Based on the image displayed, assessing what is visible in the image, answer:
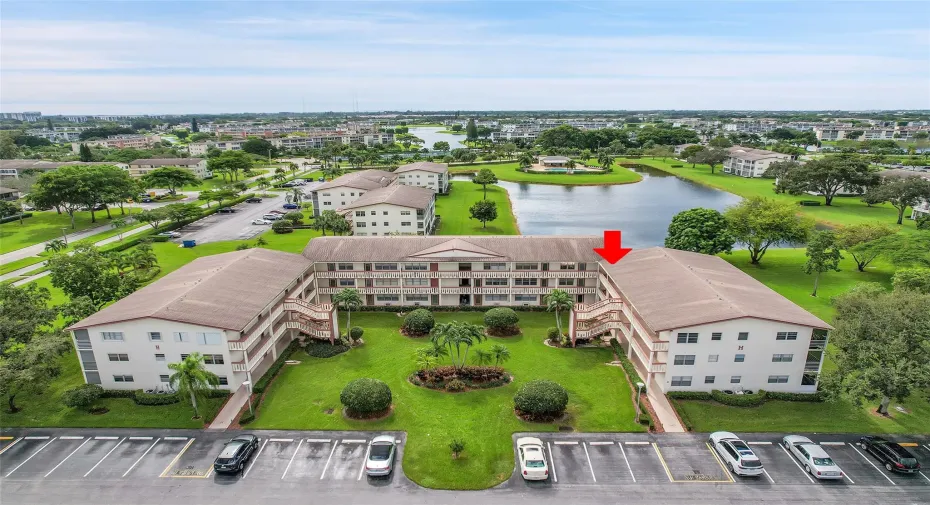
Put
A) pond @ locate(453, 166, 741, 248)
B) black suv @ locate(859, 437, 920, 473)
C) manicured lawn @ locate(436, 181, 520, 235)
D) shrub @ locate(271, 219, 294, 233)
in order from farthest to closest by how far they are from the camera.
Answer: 1. pond @ locate(453, 166, 741, 248)
2. manicured lawn @ locate(436, 181, 520, 235)
3. shrub @ locate(271, 219, 294, 233)
4. black suv @ locate(859, 437, 920, 473)

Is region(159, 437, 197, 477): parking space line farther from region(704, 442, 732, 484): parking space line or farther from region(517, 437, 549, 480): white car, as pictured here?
region(704, 442, 732, 484): parking space line

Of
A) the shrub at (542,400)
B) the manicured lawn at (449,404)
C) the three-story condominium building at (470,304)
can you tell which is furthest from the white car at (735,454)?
the shrub at (542,400)

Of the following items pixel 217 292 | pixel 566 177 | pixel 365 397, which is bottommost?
pixel 566 177

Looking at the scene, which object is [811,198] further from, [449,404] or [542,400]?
[449,404]

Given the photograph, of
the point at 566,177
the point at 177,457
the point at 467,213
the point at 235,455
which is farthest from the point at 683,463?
the point at 566,177

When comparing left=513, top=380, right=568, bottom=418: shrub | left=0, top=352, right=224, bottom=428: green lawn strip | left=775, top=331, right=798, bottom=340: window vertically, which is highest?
left=775, top=331, right=798, bottom=340: window

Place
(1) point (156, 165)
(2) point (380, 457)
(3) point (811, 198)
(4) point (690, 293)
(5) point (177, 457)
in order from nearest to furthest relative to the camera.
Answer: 1. (2) point (380, 457)
2. (5) point (177, 457)
3. (4) point (690, 293)
4. (3) point (811, 198)
5. (1) point (156, 165)

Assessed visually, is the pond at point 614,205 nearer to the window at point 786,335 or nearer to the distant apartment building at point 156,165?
the window at point 786,335

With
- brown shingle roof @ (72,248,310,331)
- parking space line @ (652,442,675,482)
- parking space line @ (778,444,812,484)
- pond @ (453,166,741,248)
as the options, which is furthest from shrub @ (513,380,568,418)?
pond @ (453,166,741,248)
